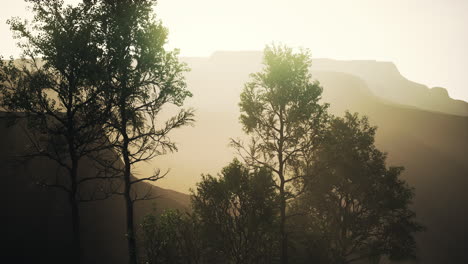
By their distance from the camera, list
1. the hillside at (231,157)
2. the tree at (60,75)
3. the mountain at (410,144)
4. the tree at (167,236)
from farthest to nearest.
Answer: the mountain at (410,144) < the hillside at (231,157) < the tree at (167,236) < the tree at (60,75)

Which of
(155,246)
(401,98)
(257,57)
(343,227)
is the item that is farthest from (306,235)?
(257,57)

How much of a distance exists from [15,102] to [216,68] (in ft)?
603

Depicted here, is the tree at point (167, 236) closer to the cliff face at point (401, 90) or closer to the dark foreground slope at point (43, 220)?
the dark foreground slope at point (43, 220)

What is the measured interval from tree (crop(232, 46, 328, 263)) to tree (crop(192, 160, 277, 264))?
2044mm

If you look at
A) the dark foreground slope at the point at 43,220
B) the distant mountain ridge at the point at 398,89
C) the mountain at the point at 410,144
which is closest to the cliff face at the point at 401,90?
the distant mountain ridge at the point at 398,89

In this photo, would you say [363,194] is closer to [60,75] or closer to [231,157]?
[60,75]

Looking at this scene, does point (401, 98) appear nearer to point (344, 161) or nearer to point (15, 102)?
point (344, 161)

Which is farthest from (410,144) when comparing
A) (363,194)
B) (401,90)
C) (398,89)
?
(398,89)

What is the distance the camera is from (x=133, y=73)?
34.3ft

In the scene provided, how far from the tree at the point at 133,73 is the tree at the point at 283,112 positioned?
15.0 ft

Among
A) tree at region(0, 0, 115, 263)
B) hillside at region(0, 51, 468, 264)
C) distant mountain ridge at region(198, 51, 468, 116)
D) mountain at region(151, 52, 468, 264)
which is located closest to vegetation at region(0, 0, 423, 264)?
tree at region(0, 0, 115, 263)

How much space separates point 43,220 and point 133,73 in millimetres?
19064

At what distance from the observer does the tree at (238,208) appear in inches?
442

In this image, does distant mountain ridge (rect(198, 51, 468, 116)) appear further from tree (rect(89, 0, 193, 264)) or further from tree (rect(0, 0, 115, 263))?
tree (rect(0, 0, 115, 263))
